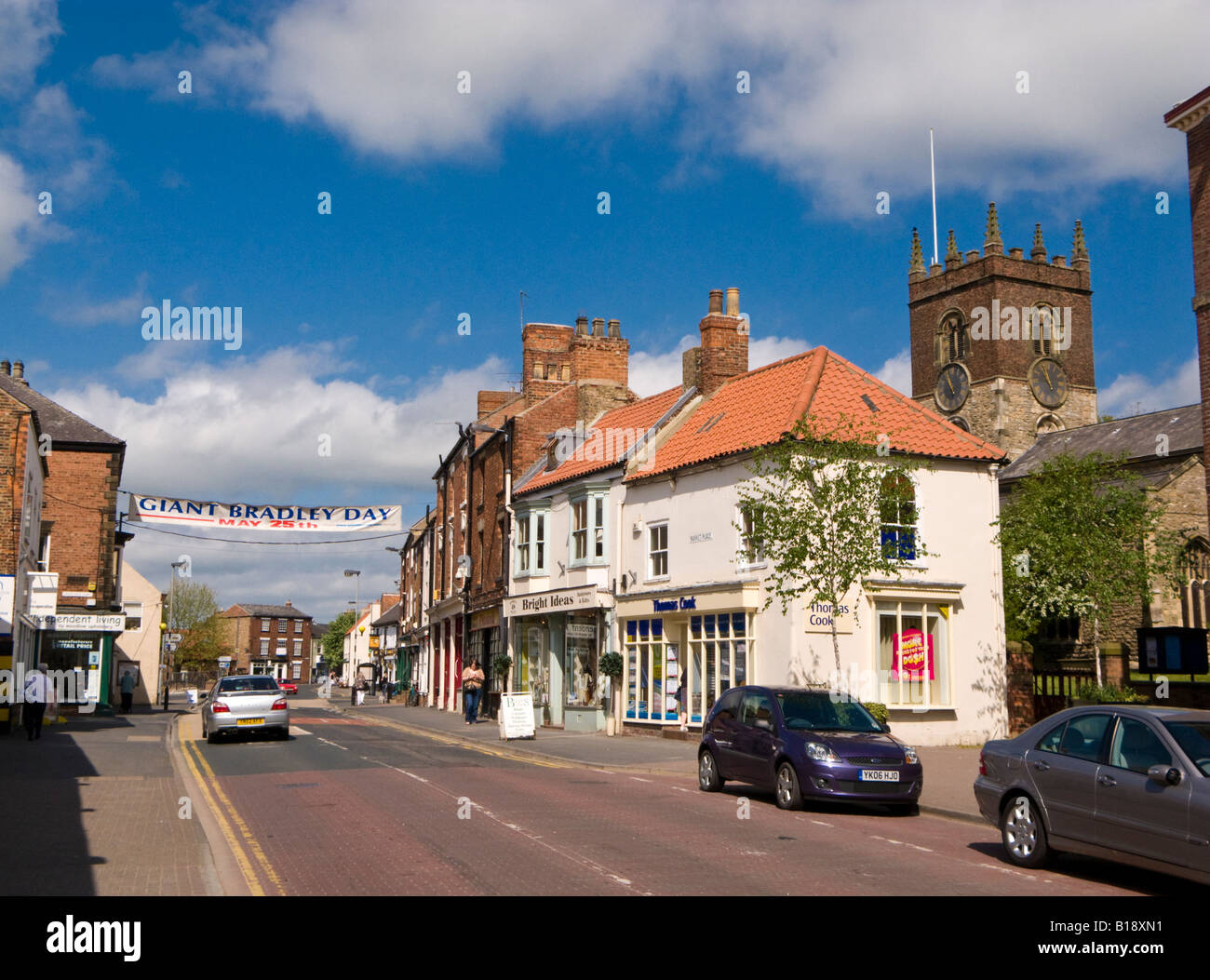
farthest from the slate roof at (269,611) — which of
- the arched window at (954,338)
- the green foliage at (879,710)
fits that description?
the green foliage at (879,710)

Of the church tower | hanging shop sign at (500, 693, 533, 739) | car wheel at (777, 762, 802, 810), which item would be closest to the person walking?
hanging shop sign at (500, 693, 533, 739)

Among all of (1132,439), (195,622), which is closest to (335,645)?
(195,622)

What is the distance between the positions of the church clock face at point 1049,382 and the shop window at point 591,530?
5141 centimetres

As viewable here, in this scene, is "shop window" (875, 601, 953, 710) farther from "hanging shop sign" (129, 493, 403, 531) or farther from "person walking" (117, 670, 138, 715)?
"person walking" (117, 670, 138, 715)

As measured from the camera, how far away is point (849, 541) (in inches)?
779

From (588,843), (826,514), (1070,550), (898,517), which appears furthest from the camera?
(1070,550)

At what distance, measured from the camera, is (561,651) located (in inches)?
1272

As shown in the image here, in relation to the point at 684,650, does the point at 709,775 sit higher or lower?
lower

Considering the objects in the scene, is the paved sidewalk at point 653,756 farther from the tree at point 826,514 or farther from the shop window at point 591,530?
the shop window at point 591,530

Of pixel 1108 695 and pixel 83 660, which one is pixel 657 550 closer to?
pixel 1108 695

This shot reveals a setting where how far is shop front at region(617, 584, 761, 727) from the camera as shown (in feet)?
80.1

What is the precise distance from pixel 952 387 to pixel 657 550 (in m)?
54.5
